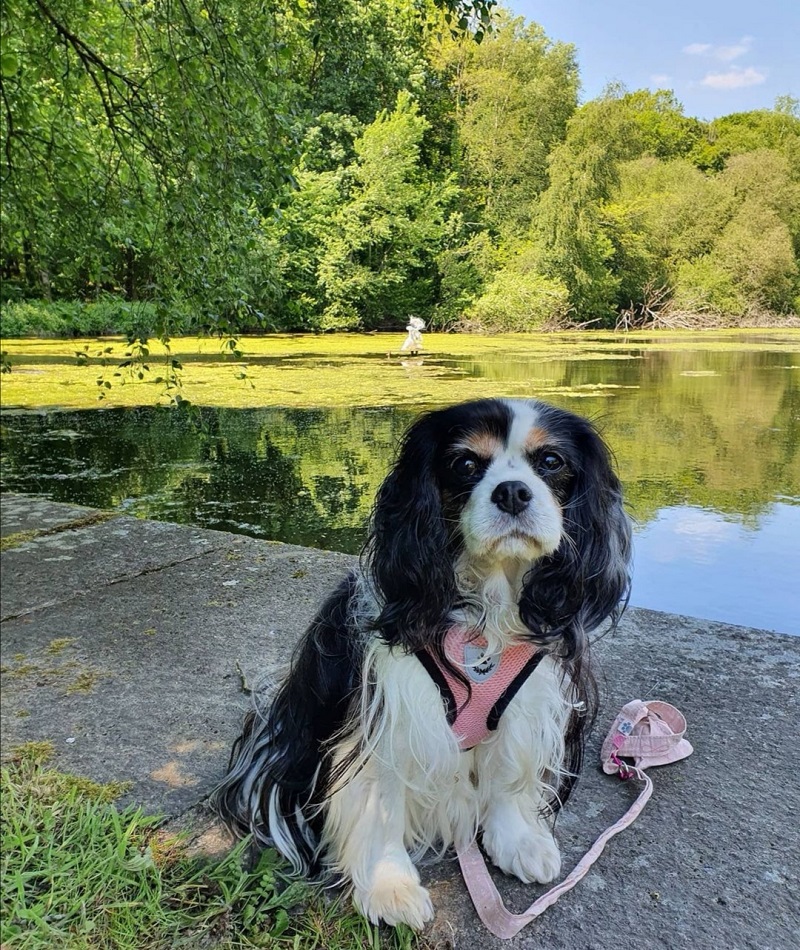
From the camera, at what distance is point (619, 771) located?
2.03m

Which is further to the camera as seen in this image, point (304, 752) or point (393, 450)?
point (393, 450)

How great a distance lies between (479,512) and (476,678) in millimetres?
405

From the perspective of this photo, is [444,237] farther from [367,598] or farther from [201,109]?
[367,598]

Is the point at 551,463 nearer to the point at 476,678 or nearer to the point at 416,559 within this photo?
the point at 416,559

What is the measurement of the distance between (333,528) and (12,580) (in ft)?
8.55

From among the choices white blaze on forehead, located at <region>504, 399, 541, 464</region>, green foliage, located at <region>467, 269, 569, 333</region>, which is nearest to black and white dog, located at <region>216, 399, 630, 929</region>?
white blaze on forehead, located at <region>504, 399, 541, 464</region>

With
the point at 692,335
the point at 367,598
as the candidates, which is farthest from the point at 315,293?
the point at 367,598

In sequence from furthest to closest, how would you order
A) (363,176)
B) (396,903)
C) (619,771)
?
1. (363,176)
2. (619,771)
3. (396,903)

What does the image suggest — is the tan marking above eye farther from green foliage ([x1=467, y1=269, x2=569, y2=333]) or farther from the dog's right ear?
green foliage ([x1=467, y1=269, x2=569, y2=333])

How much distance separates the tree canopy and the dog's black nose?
3031 millimetres

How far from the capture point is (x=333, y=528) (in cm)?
573

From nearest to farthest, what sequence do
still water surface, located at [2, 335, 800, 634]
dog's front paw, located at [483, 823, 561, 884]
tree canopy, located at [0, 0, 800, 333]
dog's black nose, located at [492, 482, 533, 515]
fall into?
1. dog's black nose, located at [492, 482, 533, 515]
2. dog's front paw, located at [483, 823, 561, 884]
3. tree canopy, located at [0, 0, 800, 333]
4. still water surface, located at [2, 335, 800, 634]

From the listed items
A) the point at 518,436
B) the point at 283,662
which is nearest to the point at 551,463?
the point at 518,436

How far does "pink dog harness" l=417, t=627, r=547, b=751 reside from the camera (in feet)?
5.26
